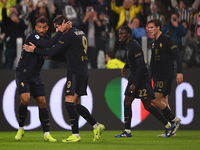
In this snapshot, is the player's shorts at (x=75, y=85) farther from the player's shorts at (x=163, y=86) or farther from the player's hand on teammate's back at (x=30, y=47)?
the player's shorts at (x=163, y=86)

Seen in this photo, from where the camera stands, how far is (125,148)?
16.9ft

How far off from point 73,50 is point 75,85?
0.55 meters

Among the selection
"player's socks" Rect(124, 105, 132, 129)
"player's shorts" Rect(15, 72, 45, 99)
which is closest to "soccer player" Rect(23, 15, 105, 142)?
"player's shorts" Rect(15, 72, 45, 99)

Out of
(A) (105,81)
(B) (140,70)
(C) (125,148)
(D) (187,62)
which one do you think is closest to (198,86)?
(D) (187,62)

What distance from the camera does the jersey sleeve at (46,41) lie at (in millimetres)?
5895

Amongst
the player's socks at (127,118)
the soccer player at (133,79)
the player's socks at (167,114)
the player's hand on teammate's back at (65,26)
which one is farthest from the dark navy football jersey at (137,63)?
the player's hand on teammate's back at (65,26)

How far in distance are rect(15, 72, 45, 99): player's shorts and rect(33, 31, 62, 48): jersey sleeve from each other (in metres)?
0.60

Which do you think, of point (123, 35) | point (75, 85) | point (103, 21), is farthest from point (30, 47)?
point (103, 21)

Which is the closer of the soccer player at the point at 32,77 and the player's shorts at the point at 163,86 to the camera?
the soccer player at the point at 32,77

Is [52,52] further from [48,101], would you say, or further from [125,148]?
[48,101]

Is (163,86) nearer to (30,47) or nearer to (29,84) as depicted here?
(29,84)

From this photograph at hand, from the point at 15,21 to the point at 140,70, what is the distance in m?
4.74

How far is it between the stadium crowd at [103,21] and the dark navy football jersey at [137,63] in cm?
215

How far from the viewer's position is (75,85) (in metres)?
5.89
